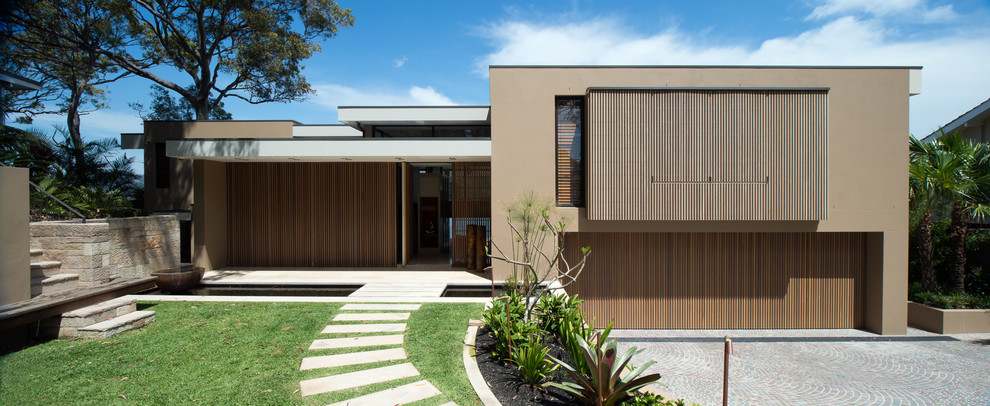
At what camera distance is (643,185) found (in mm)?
8477

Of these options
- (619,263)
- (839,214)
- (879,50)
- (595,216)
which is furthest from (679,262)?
(879,50)

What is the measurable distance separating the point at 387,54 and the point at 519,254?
9174 millimetres

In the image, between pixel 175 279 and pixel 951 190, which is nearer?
pixel 175 279

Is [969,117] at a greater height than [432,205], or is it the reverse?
[969,117]

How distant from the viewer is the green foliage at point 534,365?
3920 mm

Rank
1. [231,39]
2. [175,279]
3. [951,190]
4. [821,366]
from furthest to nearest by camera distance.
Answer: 1. [231,39]
2. [951,190]
3. [175,279]
4. [821,366]

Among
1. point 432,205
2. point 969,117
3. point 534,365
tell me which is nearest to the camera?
point 534,365

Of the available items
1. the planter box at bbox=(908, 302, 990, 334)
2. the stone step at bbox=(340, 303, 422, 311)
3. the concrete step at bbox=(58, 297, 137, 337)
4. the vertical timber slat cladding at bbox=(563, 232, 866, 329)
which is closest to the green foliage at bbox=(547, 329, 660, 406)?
the stone step at bbox=(340, 303, 422, 311)

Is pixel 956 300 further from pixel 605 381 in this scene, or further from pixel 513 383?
pixel 513 383

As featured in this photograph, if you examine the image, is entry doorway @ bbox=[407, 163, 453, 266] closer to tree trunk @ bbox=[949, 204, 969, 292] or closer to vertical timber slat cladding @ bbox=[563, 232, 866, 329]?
vertical timber slat cladding @ bbox=[563, 232, 866, 329]

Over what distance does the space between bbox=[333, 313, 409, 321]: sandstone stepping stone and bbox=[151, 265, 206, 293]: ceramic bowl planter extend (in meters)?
3.68

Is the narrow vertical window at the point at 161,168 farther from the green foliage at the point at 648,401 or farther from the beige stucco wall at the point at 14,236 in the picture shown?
the green foliage at the point at 648,401

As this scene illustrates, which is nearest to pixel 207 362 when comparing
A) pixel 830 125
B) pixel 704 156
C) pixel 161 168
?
pixel 161 168

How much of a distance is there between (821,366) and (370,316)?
7.71m
